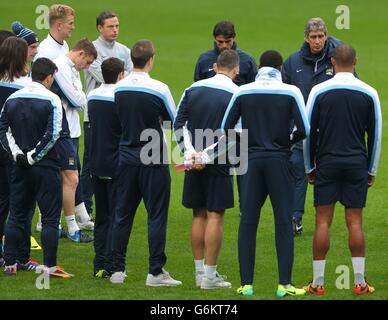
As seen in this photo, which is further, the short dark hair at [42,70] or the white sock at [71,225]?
the white sock at [71,225]

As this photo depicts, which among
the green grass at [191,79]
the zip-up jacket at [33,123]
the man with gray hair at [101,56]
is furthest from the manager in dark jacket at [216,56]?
the zip-up jacket at [33,123]

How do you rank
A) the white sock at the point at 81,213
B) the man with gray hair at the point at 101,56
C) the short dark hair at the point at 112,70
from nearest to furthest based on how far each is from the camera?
the short dark hair at the point at 112,70 < the white sock at the point at 81,213 < the man with gray hair at the point at 101,56

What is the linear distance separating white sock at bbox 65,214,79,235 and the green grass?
0.22 m

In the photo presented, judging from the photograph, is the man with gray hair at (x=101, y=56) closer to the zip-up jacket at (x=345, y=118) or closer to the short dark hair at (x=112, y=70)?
the short dark hair at (x=112, y=70)

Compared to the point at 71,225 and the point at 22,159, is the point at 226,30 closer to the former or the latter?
the point at 71,225

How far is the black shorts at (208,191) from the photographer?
9758mm

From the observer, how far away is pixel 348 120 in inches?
367

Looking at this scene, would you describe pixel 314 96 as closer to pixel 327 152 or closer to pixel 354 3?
pixel 327 152

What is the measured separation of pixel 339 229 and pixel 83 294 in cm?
371

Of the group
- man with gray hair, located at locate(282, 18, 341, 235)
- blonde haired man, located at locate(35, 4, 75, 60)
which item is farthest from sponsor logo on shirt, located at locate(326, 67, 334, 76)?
blonde haired man, located at locate(35, 4, 75, 60)

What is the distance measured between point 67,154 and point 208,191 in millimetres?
2389

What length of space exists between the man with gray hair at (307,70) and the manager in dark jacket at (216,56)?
47 cm
